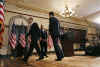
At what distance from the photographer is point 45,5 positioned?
167 inches

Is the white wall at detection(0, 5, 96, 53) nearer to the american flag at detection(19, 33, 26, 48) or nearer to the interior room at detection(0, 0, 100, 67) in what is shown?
the interior room at detection(0, 0, 100, 67)

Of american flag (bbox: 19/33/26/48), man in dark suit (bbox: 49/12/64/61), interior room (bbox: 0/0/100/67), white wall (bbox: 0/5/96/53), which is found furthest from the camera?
white wall (bbox: 0/5/96/53)

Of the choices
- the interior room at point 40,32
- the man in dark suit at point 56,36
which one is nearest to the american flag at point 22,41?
the interior room at point 40,32

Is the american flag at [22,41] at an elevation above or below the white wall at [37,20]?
below

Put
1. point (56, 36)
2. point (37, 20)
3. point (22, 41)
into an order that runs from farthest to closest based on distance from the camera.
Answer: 1. point (37, 20)
2. point (22, 41)
3. point (56, 36)

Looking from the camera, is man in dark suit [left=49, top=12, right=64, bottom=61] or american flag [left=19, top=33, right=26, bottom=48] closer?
man in dark suit [left=49, top=12, right=64, bottom=61]

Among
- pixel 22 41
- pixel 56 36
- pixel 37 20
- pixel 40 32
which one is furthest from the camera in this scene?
pixel 37 20

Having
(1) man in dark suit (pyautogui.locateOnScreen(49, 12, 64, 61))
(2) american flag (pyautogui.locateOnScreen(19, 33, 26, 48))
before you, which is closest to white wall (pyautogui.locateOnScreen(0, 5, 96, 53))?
(2) american flag (pyautogui.locateOnScreen(19, 33, 26, 48))

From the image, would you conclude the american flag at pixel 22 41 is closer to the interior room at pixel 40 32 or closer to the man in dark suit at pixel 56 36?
the interior room at pixel 40 32

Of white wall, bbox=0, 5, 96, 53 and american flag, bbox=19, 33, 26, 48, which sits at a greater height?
white wall, bbox=0, 5, 96, 53

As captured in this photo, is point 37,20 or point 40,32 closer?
point 40,32

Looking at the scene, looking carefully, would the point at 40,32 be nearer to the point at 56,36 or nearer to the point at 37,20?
the point at 56,36

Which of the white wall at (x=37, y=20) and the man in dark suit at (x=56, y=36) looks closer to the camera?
the man in dark suit at (x=56, y=36)

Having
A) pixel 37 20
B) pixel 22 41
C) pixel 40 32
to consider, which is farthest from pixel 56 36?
pixel 37 20
